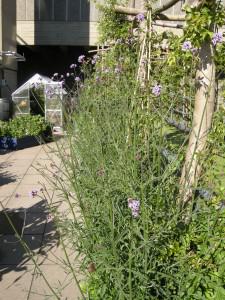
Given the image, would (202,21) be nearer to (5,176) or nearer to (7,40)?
(5,176)

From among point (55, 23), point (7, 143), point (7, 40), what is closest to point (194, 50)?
point (7, 143)

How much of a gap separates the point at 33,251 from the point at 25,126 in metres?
6.25

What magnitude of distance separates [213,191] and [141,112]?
90cm

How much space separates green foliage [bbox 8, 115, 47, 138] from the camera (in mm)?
9523

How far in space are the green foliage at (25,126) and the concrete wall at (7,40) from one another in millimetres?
4220

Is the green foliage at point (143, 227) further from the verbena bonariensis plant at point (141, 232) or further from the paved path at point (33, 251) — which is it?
the paved path at point (33, 251)

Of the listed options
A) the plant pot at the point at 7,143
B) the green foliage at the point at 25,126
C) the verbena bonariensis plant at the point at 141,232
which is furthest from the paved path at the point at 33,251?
the green foliage at the point at 25,126

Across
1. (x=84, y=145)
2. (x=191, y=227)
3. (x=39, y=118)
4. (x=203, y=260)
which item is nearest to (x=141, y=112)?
(x=84, y=145)

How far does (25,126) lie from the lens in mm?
9656

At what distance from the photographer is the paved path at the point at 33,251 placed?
304 cm

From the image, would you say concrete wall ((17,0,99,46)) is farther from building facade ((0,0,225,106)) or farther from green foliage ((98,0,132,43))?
green foliage ((98,0,132,43))

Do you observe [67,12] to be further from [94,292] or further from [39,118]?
[94,292]

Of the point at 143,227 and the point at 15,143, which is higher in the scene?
the point at 143,227

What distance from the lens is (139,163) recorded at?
2514mm
